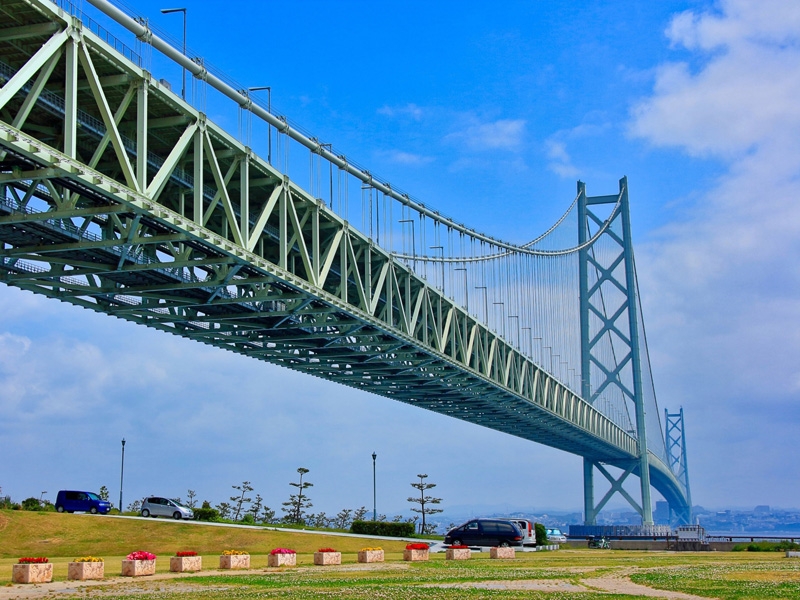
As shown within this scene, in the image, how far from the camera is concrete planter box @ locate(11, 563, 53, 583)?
24797 mm

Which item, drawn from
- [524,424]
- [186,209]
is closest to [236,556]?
[186,209]

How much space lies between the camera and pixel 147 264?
33.9 m

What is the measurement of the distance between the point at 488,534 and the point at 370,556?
9578mm

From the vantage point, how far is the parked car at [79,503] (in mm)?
56438

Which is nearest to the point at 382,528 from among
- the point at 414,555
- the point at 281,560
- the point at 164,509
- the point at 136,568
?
the point at 164,509

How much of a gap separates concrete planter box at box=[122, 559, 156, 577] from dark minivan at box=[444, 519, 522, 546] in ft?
60.8

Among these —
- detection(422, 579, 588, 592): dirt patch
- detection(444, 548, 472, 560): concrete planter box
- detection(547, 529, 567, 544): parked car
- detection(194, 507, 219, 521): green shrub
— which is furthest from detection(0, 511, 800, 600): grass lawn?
detection(547, 529, 567, 544): parked car

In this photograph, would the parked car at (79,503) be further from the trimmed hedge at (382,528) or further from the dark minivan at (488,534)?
the dark minivan at (488,534)

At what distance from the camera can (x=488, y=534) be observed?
42938mm

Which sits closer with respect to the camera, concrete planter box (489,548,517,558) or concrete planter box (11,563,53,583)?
concrete planter box (11,563,53,583)

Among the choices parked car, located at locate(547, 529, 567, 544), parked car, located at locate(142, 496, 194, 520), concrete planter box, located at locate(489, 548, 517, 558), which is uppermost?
parked car, located at locate(142, 496, 194, 520)

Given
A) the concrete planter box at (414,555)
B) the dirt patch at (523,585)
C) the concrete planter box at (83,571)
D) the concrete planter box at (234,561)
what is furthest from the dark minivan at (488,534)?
the concrete planter box at (83,571)

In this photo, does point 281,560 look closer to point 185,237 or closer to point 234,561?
point 234,561

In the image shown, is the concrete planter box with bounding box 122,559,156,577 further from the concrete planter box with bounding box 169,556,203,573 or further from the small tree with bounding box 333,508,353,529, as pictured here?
the small tree with bounding box 333,508,353,529
